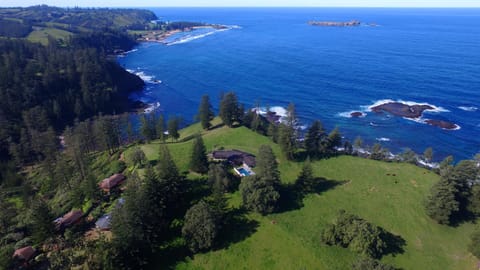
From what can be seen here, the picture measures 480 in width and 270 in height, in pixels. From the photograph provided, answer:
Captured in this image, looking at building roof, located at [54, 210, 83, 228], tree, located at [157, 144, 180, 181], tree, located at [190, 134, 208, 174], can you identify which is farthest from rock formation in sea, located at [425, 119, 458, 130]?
building roof, located at [54, 210, 83, 228]

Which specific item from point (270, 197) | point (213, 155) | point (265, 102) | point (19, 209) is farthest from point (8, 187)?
point (265, 102)

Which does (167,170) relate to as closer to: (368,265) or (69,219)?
(69,219)

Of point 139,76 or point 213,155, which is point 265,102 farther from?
point 139,76

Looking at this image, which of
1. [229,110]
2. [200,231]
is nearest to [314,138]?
[229,110]

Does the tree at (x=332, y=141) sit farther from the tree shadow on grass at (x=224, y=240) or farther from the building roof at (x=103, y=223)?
the building roof at (x=103, y=223)

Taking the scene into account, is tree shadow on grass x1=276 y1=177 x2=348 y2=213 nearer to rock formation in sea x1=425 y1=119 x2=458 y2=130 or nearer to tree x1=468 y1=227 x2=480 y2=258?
tree x1=468 y1=227 x2=480 y2=258

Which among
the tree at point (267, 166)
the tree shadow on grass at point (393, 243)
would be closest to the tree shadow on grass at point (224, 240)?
the tree at point (267, 166)

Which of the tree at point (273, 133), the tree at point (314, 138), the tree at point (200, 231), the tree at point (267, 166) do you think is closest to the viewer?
the tree at point (200, 231)
